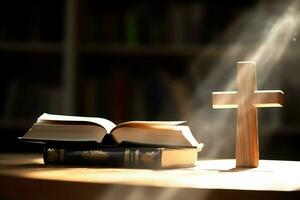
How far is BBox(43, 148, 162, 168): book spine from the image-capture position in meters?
1.08

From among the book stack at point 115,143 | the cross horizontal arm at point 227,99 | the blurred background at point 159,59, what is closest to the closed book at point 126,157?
the book stack at point 115,143

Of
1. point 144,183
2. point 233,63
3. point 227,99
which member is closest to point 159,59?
point 233,63

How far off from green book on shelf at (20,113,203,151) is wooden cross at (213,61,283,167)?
91mm

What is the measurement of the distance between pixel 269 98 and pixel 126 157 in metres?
0.30

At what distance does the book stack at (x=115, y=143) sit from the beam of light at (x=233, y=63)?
1.09 m

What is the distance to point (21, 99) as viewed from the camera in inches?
92.7

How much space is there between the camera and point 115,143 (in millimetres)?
1131

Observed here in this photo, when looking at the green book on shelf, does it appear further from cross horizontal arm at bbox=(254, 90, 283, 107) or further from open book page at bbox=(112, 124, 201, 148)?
cross horizontal arm at bbox=(254, 90, 283, 107)

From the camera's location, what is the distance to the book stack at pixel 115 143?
1.09m

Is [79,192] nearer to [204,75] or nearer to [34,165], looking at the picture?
[34,165]

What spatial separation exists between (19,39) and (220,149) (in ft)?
3.11

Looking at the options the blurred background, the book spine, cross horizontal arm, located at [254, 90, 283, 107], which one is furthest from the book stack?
the blurred background

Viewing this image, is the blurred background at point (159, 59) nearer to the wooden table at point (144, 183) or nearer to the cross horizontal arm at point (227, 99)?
the cross horizontal arm at point (227, 99)

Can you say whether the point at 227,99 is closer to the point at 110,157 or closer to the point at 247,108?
the point at 247,108
